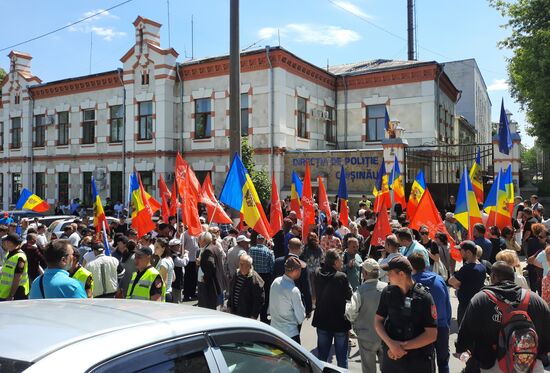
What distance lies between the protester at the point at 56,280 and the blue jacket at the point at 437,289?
3.60m

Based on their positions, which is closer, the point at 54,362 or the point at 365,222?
the point at 54,362

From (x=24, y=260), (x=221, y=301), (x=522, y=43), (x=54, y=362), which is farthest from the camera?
(x=522, y=43)

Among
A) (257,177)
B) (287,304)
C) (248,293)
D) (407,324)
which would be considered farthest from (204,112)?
(407,324)

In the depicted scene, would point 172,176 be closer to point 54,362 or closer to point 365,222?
point 365,222

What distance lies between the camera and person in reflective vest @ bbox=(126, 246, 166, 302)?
5.68 meters

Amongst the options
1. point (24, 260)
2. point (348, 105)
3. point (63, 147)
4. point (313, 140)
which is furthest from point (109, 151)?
point (24, 260)

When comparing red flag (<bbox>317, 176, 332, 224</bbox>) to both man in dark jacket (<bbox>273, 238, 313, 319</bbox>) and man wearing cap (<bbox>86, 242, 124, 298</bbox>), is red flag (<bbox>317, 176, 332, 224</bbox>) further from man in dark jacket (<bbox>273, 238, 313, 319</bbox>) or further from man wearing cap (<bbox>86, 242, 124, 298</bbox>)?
man wearing cap (<bbox>86, 242, 124, 298</bbox>)

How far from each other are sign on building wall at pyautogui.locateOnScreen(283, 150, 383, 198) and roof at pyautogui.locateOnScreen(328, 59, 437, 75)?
5.85m

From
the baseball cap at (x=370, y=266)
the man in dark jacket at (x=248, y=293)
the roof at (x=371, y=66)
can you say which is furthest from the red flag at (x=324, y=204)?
the roof at (x=371, y=66)

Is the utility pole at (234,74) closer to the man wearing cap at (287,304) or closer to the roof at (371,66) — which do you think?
the man wearing cap at (287,304)

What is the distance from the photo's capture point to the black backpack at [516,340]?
13.0 ft

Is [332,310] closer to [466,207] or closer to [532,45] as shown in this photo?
[466,207]

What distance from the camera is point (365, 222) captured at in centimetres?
1258

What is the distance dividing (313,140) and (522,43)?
10652mm
